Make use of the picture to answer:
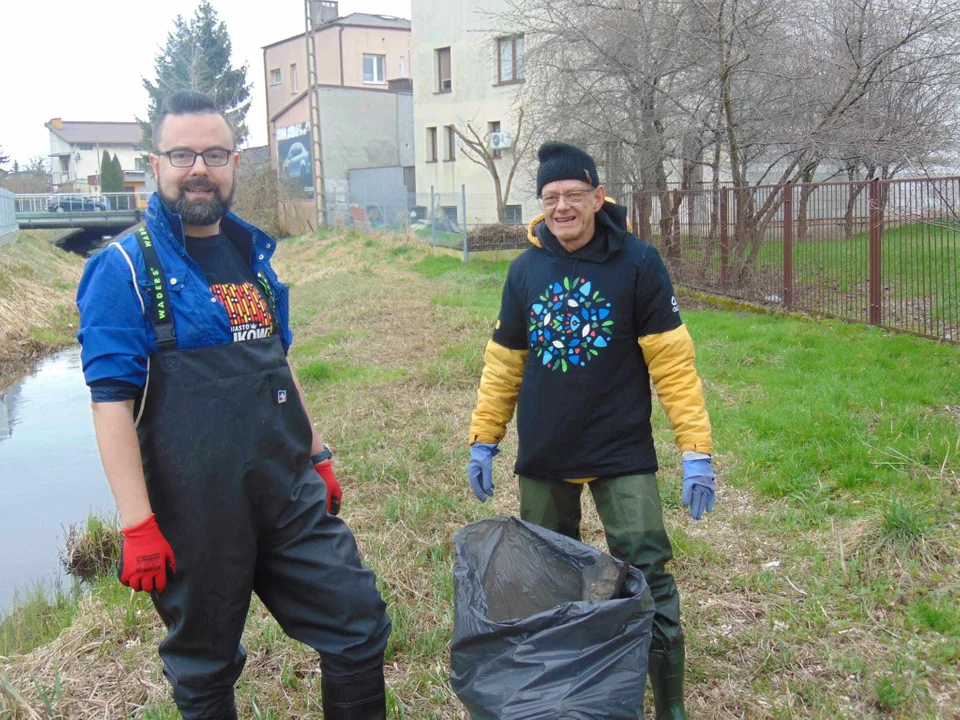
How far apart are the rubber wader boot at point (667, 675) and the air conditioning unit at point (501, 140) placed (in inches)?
1073

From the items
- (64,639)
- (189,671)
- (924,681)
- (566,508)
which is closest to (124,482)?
(189,671)

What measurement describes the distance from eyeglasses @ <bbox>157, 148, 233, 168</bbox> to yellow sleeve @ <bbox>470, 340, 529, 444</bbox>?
116 centimetres

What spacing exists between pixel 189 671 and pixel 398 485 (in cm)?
320

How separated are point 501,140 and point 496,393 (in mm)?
26816

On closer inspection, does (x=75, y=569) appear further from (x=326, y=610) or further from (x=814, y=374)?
(x=814, y=374)

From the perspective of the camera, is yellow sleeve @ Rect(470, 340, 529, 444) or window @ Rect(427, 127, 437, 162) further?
window @ Rect(427, 127, 437, 162)

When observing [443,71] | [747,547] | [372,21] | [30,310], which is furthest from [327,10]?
[747,547]

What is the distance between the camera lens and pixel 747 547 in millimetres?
4613

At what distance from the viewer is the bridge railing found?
4384cm

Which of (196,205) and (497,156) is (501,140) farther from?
(196,205)

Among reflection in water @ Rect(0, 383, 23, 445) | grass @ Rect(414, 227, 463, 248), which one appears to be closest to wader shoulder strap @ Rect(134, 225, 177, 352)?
reflection in water @ Rect(0, 383, 23, 445)

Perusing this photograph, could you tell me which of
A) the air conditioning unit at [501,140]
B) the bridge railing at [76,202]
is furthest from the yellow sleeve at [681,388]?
the bridge railing at [76,202]

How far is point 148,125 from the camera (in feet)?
169

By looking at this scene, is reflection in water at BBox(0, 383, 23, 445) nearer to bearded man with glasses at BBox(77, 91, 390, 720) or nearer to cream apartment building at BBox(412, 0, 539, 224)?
bearded man with glasses at BBox(77, 91, 390, 720)
